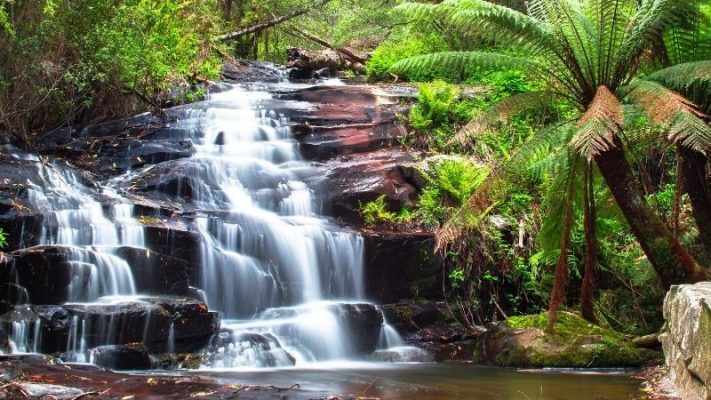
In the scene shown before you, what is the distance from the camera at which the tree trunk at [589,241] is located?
672 centimetres

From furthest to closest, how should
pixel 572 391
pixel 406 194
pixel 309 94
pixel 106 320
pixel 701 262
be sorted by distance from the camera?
pixel 309 94 < pixel 406 194 < pixel 701 262 < pixel 106 320 < pixel 572 391

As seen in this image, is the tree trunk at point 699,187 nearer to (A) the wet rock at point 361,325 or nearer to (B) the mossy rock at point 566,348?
(B) the mossy rock at point 566,348

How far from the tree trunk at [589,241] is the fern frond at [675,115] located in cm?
112

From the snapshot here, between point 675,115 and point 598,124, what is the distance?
610 millimetres

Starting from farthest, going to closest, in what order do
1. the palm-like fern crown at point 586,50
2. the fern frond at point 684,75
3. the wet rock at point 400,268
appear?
the wet rock at point 400,268
the palm-like fern crown at point 586,50
the fern frond at point 684,75

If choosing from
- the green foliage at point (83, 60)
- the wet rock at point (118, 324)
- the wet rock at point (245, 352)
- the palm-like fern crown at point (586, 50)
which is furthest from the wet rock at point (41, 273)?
the palm-like fern crown at point (586, 50)

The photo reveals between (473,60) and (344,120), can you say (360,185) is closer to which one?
(344,120)

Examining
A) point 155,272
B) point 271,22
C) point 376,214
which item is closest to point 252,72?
point 271,22

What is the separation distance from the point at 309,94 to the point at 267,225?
19.7 feet

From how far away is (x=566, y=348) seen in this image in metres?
7.74

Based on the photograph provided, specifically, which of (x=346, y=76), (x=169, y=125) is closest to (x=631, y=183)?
(x=169, y=125)

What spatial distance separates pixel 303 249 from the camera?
378 inches

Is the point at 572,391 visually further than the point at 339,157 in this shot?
No

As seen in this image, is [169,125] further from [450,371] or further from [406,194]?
[450,371]
